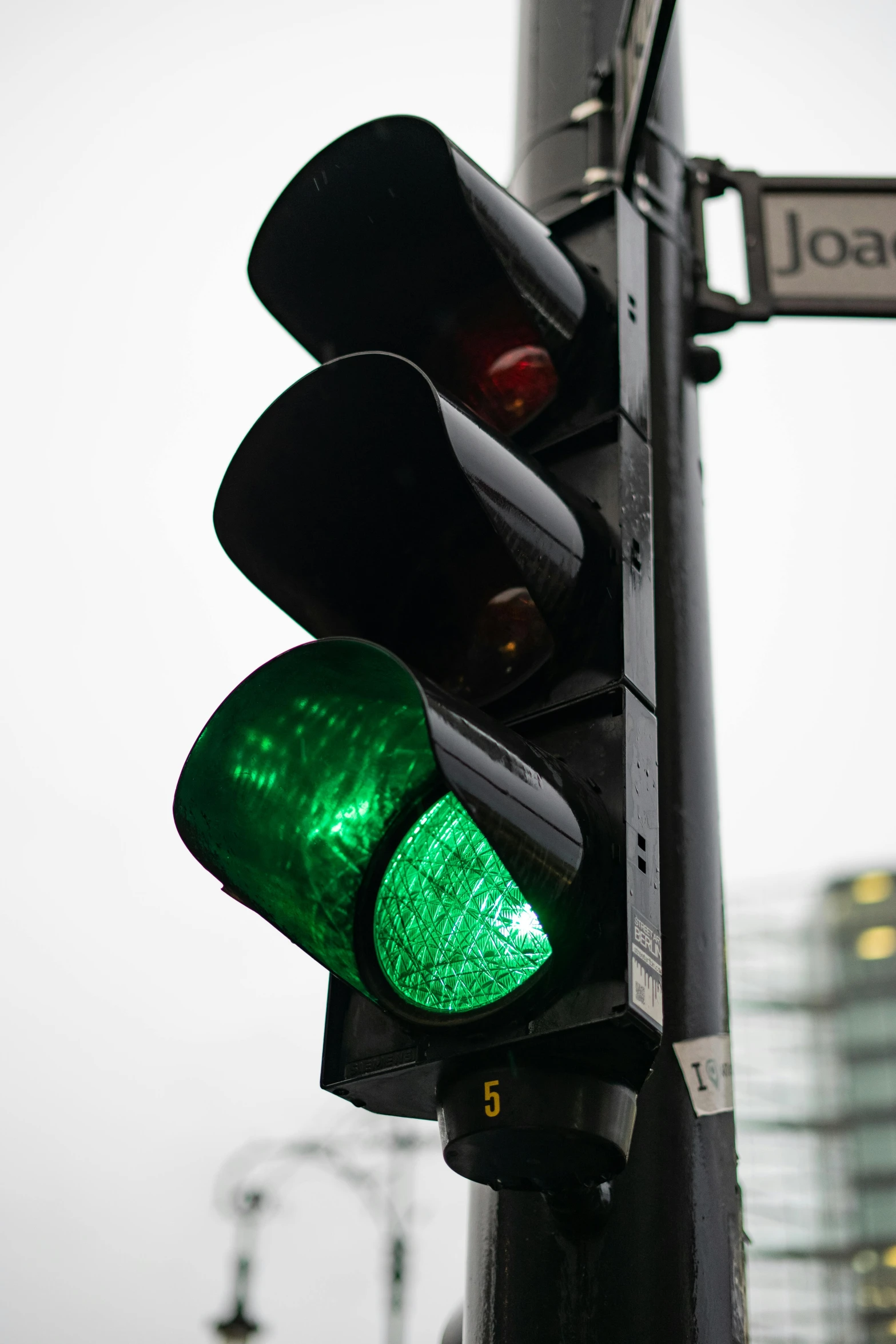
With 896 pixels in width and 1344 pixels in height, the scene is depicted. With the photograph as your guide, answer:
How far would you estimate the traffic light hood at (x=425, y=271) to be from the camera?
7.09 ft

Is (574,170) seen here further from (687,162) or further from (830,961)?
(830,961)

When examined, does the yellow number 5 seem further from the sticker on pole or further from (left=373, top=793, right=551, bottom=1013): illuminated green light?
the sticker on pole

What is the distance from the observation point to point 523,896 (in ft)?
5.11

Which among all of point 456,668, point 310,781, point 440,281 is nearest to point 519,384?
point 440,281

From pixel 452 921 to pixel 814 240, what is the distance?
6.78ft

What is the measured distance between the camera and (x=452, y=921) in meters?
1.63

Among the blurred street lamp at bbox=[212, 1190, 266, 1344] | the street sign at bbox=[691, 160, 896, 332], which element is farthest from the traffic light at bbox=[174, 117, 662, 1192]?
the blurred street lamp at bbox=[212, 1190, 266, 1344]

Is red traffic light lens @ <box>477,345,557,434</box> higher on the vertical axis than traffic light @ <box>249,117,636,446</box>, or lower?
lower

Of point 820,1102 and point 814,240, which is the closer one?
point 814,240

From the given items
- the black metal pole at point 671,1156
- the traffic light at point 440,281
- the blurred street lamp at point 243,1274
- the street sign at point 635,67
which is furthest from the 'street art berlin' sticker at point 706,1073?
the blurred street lamp at point 243,1274

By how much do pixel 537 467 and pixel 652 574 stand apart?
9.9 inches

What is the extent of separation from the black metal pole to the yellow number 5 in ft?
0.97

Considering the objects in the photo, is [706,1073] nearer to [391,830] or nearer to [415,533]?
[391,830]

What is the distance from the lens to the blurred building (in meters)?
68.1
